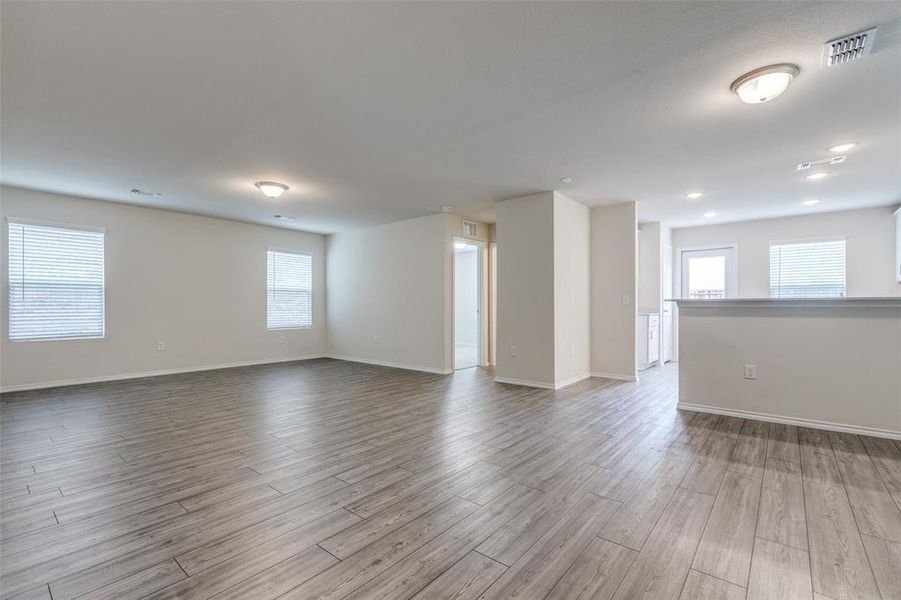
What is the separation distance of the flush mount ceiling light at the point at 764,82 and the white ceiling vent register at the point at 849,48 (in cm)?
16

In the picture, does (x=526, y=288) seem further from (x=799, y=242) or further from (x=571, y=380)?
(x=799, y=242)

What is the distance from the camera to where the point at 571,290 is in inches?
221

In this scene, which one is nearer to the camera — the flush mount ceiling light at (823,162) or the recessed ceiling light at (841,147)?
the recessed ceiling light at (841,147)

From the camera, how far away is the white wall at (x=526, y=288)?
5.22 meters

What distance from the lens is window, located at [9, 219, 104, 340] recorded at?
16.9 feet

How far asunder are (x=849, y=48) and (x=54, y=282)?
8.29 metres

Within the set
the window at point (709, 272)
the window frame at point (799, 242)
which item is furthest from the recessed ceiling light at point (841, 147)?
the window at point (709, 272)

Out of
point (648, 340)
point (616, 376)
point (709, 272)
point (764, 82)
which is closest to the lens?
point (764, 82)

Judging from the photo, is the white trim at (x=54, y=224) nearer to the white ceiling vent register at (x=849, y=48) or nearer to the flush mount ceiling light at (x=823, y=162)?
the white ceiling vent register at (x=849, y=48)

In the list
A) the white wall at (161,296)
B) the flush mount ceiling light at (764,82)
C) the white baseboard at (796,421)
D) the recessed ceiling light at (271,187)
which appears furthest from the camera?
the white wall at (161,296)

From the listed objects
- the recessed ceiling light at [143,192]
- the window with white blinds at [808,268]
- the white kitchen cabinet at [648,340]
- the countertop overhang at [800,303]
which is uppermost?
the recessed ceiling light at [143,192]

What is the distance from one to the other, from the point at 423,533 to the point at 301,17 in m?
2.64

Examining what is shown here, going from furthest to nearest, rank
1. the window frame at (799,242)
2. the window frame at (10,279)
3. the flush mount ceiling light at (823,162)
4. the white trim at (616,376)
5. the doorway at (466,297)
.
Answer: the doorway at (466,297)
the window frame at (799,242)
the white trim at (616,376)
the window frame at (10,279)
the flush mount ceiling light at (823,162)

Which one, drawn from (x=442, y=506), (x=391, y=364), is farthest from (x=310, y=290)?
(x=442, y=506)
